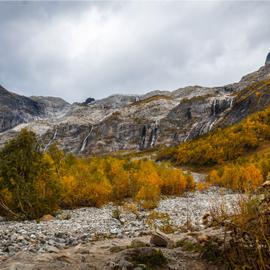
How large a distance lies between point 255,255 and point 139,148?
135 meters

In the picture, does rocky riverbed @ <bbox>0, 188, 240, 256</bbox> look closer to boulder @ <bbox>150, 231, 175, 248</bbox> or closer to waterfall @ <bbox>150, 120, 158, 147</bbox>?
boulder @ <bbox>150, 231, 175, 248</bbox>

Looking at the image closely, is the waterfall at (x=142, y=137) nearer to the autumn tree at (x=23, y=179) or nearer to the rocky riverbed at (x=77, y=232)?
the autumn tree at (x=23, y=179)

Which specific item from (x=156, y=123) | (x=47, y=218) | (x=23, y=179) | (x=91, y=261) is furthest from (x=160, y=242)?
(x=156, y=123)

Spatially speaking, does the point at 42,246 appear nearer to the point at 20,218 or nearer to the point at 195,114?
the point at 20,218

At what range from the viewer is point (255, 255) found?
662cm

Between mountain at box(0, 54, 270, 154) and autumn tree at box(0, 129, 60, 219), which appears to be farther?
mountain at box(0, 54, 270, 154)

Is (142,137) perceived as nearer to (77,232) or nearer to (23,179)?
(23,179)

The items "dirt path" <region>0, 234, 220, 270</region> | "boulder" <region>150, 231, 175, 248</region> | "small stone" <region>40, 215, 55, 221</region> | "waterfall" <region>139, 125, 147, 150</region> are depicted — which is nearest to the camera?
"dirt path" <region>0, 234, 220, 270</region>

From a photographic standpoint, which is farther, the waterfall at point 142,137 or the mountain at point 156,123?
the waterfall at point 142,137

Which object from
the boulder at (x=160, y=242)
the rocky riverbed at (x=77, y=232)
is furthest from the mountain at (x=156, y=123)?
the boulder at (x=160, y=242)

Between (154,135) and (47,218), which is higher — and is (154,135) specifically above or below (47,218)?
above

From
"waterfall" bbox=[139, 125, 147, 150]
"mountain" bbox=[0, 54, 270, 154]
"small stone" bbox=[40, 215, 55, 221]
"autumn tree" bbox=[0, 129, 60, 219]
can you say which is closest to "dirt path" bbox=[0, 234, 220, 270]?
"small stone" bbox=[40, 215, 55, 221]

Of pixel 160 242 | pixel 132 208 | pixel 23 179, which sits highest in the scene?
pixel 23 179

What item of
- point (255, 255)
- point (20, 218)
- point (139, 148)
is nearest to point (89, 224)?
point (20, 218)
